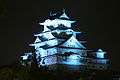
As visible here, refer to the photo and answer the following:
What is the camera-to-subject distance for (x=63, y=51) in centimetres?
5625

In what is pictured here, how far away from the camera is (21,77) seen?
61.0 feet

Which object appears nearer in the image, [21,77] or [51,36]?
[21,77]

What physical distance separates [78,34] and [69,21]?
8.05 feet

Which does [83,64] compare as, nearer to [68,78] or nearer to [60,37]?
[60,37]

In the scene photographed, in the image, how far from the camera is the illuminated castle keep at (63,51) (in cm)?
5542

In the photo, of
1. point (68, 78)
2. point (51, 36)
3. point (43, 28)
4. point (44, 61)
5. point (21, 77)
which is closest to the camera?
point (21, 77)

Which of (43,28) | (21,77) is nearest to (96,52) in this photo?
(43,28)

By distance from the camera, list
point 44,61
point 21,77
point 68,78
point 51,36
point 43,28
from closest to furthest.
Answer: point 21,77 < point 68,78 < point 44,61 < point 51,36 < point 43,28

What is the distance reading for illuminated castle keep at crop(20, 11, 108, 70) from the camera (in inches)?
2182

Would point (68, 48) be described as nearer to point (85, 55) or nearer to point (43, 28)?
point (85, 55)

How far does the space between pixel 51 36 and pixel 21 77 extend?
41.4 m

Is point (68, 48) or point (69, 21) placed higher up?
point (69, 21)

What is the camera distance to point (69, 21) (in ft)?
208

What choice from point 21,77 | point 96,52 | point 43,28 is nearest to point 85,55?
point 96,52
